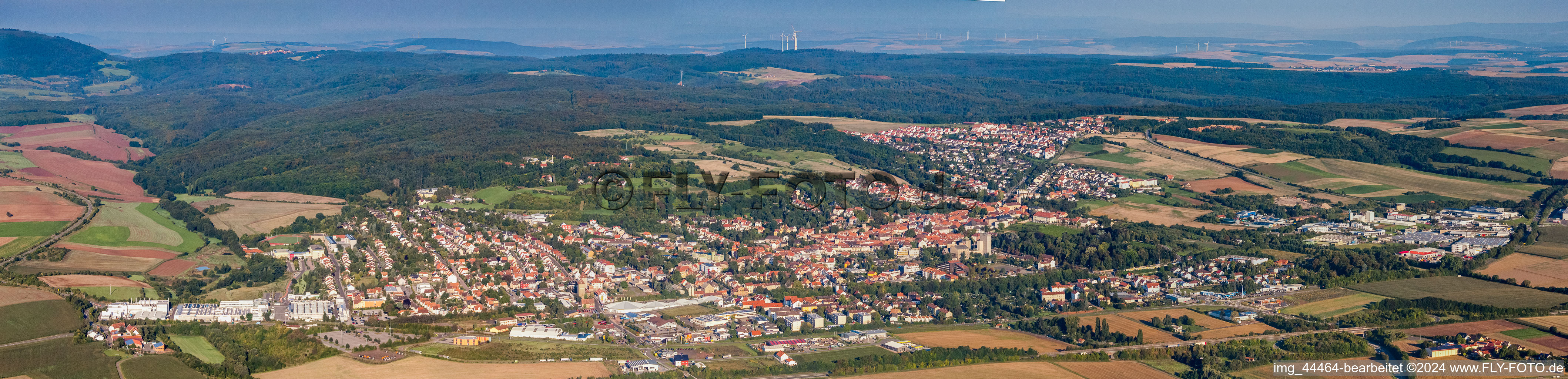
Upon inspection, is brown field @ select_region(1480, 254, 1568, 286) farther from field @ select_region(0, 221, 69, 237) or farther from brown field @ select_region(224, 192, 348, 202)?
field @ select_region(0, 221, 69, 237)

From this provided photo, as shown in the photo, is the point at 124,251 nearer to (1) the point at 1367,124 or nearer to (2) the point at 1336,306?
(2) the point at 1336,306

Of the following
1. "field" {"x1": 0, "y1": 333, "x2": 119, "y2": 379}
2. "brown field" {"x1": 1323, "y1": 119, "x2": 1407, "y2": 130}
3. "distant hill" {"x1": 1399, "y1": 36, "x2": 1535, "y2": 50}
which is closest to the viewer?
"field" {"x1": 0, "y1": 333, "x2": 119, "y2": 379}

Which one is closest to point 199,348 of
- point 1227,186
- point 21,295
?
point 21,295

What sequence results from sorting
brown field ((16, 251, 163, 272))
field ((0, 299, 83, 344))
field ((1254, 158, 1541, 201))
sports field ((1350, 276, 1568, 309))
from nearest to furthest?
field ((0, 299, 83, 344))
sports field ((1350, 276, 1568, 309))
brown field ((16, 251, 163, 272))
field ((1254, 158, 1541, 201))

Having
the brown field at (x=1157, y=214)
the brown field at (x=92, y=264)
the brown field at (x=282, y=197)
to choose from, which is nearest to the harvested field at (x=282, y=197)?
the brown field at (x=282, y=197)

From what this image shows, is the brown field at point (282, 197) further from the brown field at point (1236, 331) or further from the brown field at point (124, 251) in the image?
the brown field at point (1236, 331)

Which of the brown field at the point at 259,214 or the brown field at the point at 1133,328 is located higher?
the brown field at the point at 259,214

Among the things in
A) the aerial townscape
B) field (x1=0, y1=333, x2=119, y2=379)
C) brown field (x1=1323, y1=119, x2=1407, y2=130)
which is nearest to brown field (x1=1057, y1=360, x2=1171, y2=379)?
the aerial townscape
